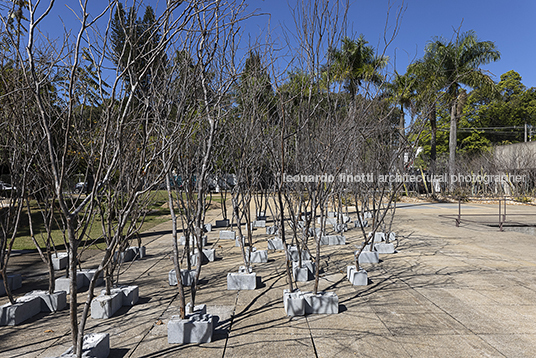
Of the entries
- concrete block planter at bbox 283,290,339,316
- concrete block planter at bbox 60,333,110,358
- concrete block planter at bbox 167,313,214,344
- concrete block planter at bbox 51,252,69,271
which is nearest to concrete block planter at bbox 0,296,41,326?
concrete block planter at bbox 60,333,110,358

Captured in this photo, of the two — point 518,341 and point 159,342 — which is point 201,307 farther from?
point 518,341

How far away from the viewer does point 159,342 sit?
9.95 ft

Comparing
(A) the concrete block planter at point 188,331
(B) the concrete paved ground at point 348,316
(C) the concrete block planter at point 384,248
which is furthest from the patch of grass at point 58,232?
(C) the concrete block planter at point 384,248

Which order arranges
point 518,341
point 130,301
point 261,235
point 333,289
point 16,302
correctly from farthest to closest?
point 261,235
point 333,289
point 130,301
point 16,302
point 518,341

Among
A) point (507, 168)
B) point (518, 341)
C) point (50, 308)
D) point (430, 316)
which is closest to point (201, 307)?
point (50, 308)

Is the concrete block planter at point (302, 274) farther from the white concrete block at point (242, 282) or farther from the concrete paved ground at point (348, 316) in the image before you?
the white concrete block at point (242, 282)

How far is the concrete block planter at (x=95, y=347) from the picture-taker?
Result: 2.43 metres

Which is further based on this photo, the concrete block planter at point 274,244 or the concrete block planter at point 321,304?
the concrete block planter at point 274,244

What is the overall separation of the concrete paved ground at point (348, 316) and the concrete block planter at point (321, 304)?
0.31 ft

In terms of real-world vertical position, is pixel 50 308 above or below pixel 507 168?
below

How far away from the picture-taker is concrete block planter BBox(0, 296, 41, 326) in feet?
11.3

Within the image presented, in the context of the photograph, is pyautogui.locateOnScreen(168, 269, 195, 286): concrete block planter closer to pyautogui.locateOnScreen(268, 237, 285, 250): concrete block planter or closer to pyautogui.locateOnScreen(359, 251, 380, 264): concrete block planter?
pyautogui.locateOnScreen(268, 237, 285, 250): concrete block planter

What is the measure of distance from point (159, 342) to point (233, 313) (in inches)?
35.3

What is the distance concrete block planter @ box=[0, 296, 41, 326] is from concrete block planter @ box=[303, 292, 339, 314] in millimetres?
2948
